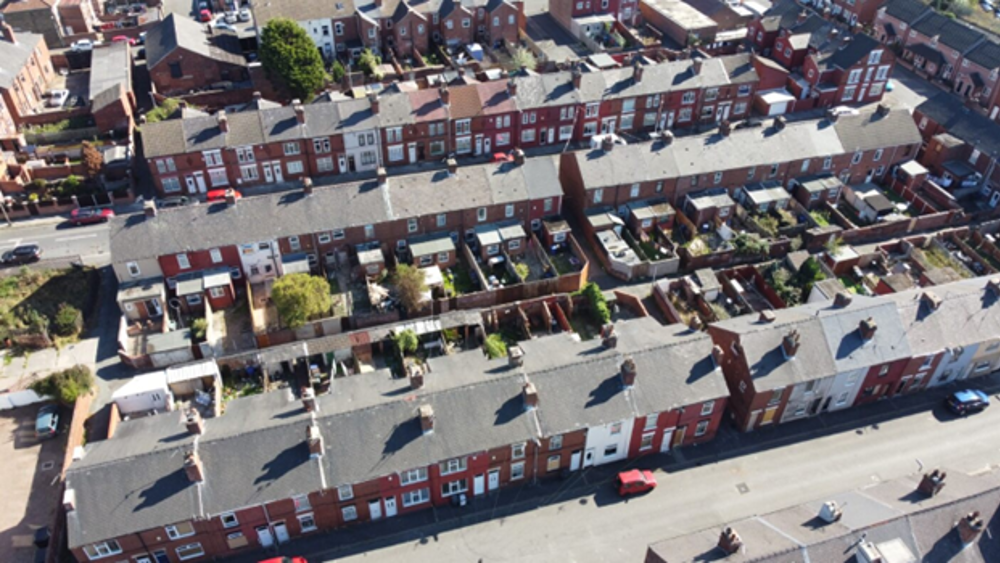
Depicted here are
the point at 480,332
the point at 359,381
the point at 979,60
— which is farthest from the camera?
the point at 979,60

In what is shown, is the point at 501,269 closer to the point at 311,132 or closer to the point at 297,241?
the point at 297,241

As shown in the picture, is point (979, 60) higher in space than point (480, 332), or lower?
higher

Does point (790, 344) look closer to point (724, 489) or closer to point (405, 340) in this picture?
point (724, 489)

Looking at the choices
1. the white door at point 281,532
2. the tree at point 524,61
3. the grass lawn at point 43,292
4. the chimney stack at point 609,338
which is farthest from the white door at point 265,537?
the tree at point 524,61

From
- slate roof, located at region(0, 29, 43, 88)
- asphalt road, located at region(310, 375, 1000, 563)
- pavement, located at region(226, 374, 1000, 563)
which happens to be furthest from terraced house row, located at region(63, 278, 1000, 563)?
slate roof, located at region(0, 29, 43, 88)

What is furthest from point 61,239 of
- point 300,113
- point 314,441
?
point 314,441

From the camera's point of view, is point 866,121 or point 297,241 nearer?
point 297,241

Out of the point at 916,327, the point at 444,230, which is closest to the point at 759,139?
the point at 916,327

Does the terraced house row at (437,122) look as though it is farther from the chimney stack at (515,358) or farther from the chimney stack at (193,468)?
the chimney stack at (193,468)
